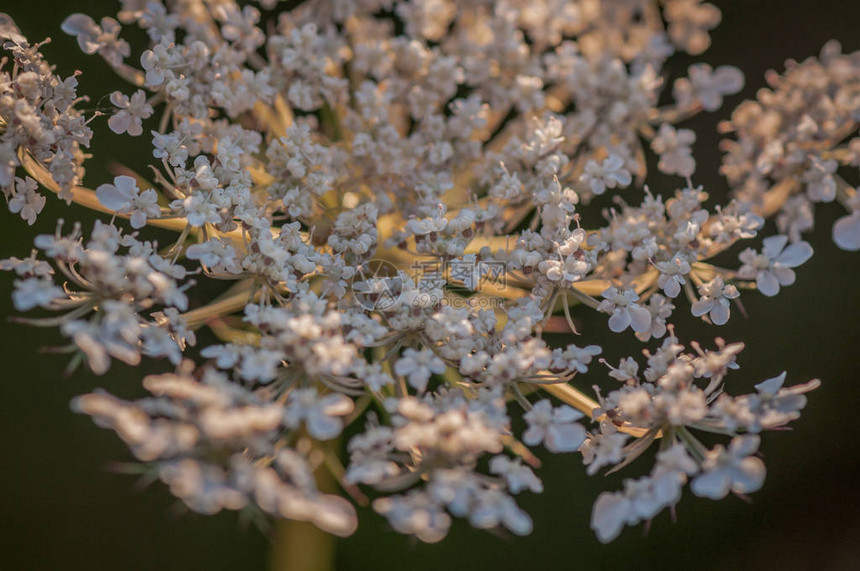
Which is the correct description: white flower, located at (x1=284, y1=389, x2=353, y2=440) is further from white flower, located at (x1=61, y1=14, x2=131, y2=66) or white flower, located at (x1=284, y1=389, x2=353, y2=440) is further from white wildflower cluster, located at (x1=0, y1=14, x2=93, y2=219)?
white flower, located at (x1=61, y1=14, x2=131, y2=66)

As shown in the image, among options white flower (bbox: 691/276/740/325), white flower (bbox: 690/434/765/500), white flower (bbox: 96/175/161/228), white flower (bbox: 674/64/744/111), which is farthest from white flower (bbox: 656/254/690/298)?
white flower (bbox: 96/175/161/228)

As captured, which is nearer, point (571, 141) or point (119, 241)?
point (119, 241)

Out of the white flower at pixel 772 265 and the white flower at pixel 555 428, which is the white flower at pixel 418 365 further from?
the white flower at pixel 772 265

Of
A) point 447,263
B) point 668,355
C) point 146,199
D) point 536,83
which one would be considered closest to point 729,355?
point 668,355

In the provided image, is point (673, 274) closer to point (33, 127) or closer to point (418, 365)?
point (418, 365)

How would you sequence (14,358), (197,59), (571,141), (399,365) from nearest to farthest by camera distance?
(399,365)
(197,59)
(571,141)
(14,358)

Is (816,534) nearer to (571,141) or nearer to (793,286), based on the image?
(793,286)
